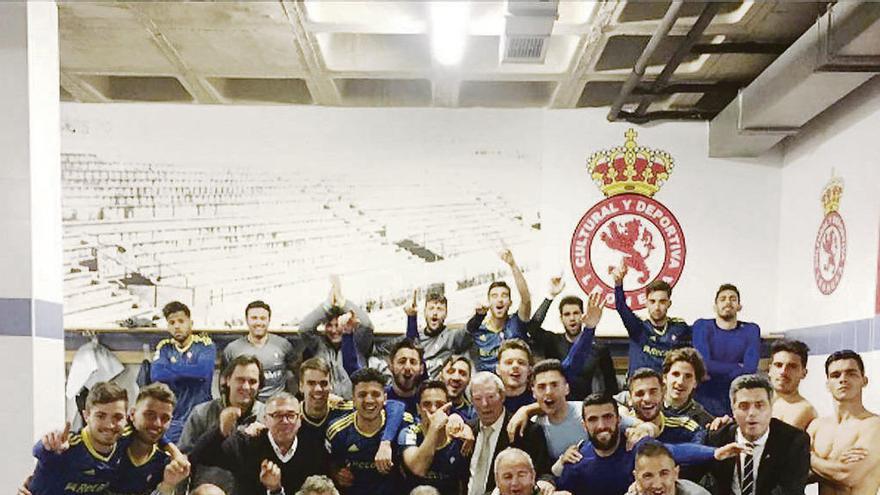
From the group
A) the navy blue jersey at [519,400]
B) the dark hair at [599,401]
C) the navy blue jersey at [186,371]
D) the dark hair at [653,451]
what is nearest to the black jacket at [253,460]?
the navy blue jersey at [186,371]

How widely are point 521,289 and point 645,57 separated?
165 cm

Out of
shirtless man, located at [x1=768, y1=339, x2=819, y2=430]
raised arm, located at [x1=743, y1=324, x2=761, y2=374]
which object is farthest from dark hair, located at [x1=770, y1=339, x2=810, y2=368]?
raised arm, located at [x1=743, y1=324, x2=761, y2=374]

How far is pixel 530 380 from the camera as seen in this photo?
4629 mm

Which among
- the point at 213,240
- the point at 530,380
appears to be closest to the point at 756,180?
the point at 530,380

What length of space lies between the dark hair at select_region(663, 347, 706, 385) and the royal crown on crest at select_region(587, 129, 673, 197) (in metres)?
1.42

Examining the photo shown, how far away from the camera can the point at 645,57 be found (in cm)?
466

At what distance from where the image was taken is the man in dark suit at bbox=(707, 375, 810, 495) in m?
4.35

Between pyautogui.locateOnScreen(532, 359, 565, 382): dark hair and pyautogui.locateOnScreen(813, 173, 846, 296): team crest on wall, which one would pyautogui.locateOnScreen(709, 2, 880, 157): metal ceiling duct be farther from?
pyautogui.locateOnScreen(532, 359, 565, 382): dark hair

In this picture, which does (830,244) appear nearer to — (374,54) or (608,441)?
(608,441)

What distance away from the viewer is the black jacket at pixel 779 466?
14.3ft

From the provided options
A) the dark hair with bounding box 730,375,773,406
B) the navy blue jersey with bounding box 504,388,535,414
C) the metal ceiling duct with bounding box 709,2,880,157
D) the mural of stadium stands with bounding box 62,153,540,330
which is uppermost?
the metal ceiling duct with bounding box 709,2,880,157

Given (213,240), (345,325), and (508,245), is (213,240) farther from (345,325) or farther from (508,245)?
(508,245)

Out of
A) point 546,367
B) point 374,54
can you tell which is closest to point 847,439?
point 546,367

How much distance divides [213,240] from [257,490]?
196 cm
